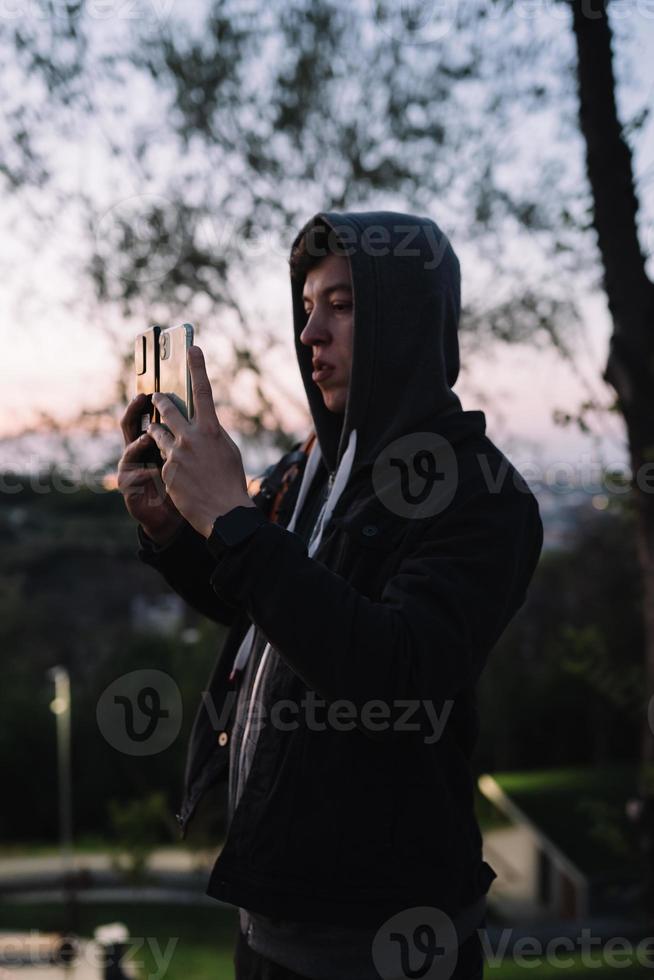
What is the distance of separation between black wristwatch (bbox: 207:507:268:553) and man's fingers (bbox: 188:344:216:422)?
15 cm

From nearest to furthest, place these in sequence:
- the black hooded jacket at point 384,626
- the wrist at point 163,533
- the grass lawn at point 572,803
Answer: the black hooded jacket at point 384,626 < the wrist at point 163,533 < the grass lawn at point 572,803

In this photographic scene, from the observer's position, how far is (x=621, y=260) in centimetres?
484

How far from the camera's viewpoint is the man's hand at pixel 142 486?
5.95ft

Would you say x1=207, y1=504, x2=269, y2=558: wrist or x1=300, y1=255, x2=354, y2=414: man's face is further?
x1=300, y1=255, x2=354, y2=414: man's face

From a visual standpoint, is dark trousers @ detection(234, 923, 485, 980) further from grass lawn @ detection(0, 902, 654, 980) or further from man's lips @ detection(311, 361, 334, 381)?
grass lawn @ detection(0, 902, 654, 980)

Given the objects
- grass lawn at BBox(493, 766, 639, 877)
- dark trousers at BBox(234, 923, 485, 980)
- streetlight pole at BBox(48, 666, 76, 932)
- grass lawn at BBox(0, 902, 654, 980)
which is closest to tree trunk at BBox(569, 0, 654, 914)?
dark trousers at BBox(234, 923, 485, 980)

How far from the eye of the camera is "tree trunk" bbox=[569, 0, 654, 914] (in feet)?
15.2

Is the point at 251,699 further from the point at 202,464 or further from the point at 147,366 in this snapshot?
the point at 147,366

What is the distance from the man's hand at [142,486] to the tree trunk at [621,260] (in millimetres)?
3047

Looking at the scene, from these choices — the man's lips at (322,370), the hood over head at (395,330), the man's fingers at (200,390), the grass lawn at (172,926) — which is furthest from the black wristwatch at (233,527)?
the grass lawn at (172,926)

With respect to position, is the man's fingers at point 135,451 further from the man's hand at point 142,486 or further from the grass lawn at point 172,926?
the grass lawn at point 172,926

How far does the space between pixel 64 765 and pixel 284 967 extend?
34186 mm

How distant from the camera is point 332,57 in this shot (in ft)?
28.4

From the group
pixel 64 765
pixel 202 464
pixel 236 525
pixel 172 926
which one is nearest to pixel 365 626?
pixel 236 525
